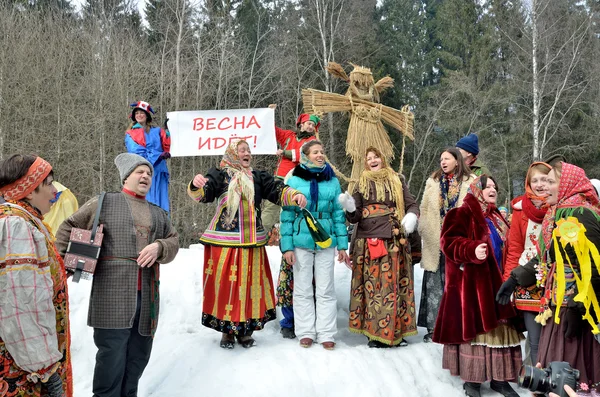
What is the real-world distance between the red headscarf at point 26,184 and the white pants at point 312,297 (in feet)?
8.41

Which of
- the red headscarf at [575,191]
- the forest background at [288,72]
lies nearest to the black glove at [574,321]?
the red headscarf at [575,191]

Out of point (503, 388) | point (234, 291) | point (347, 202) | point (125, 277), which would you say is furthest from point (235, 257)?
point (503, 388)

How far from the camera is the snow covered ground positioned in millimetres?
3824

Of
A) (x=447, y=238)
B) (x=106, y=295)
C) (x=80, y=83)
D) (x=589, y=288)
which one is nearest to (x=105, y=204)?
(x=106, y=295)

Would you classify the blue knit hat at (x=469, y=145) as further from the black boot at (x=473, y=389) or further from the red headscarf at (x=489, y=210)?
the black boot at (x=473, y=389)

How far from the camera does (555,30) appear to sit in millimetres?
18422

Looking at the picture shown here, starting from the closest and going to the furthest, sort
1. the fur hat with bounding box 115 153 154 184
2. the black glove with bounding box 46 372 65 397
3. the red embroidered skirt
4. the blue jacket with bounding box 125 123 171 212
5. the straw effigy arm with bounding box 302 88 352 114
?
1. the black glove with bounding box 46 372 65 397
2. the fur hat with bounding box 115 153 154 184
3. the red embroidered skirt
4. the straw effigy arm with bounding box 302 88 352 114
5. the blue jacket with bounding box 125 123 171 212

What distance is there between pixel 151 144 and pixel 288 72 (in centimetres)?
1535

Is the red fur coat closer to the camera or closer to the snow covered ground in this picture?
the snow covered ground

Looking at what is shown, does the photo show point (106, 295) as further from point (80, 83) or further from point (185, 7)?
point (185, 7)

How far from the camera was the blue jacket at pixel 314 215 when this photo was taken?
4562 millimetres

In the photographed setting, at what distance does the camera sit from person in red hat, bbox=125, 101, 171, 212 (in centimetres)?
520

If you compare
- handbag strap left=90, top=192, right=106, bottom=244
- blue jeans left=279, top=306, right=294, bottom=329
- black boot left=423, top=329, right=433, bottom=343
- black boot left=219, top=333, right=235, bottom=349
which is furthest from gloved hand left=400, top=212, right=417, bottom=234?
handbag strap left=90, top=192, right=106, bottom=244

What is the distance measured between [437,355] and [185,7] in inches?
736
